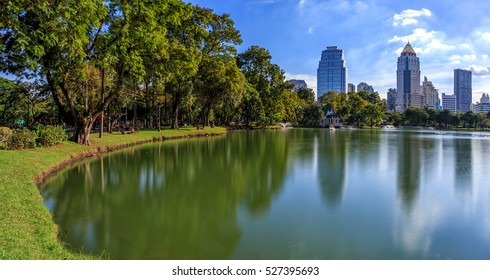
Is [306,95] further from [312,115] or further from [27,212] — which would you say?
[27,212]

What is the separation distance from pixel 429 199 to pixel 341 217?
371cm

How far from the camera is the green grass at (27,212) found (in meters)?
5.39

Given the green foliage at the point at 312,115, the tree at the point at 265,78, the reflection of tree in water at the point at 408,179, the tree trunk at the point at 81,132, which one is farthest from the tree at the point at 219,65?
the green foliage at the point at 312,115

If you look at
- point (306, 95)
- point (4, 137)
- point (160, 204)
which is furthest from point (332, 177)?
point (306, 95)

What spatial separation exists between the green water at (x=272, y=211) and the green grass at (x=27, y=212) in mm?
537

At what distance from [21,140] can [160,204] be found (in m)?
9.32

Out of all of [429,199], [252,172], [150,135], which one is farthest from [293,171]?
[150,135]

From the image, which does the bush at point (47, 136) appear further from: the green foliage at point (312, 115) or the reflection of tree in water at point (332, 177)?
the green foliage at point (312, 115)

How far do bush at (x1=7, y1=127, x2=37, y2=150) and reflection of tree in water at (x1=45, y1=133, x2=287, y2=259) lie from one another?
2440 mm

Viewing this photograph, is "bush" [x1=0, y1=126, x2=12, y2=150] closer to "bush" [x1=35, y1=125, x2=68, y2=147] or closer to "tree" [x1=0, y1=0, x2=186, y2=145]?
"bush" [x1=35, y1=125, x2=68, y2=147]

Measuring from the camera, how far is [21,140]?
1528 cm

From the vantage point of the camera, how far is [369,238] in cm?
712

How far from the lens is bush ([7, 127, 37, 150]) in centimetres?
1493

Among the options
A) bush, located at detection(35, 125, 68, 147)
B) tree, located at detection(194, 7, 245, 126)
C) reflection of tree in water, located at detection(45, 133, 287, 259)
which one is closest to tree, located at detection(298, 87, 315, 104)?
tree, located at detection(194, 7, 245, 126)
